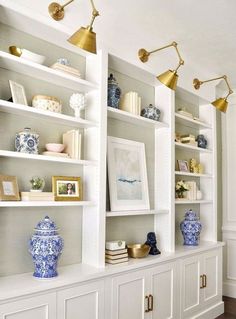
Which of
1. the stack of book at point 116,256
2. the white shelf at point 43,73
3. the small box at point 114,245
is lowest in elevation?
A: the stack of book at point 116,256

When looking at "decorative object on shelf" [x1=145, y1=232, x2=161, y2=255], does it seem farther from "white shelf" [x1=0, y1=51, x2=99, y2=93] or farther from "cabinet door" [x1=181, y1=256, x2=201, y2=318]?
"white shelf" [x1=0, y1=51, x2=99, y2=93]

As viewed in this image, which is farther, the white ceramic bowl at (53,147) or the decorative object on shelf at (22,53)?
the white ceramic bowl at (53,147)

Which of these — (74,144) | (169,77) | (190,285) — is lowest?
(190,285)

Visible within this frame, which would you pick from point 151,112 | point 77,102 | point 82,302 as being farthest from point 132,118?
point 82,302

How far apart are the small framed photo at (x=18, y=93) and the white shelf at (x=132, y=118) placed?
0.73m

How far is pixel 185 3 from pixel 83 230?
195cm

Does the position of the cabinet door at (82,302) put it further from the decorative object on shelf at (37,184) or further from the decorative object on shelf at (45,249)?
the decorative object on shelf at (37,184)

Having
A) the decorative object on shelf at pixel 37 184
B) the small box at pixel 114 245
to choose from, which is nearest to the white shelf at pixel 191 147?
the small box at pixel 114 245

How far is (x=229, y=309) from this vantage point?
13.0ft

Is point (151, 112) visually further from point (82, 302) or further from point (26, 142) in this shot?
point (82, 302)

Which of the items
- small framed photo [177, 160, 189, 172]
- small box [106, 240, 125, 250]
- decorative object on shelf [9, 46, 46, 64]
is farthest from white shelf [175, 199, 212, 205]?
decorative object on shelf [9, 46, 46, 64]

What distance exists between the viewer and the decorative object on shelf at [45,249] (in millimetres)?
2131

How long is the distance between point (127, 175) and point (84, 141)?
56 cm

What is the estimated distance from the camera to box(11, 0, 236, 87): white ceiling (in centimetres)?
252
